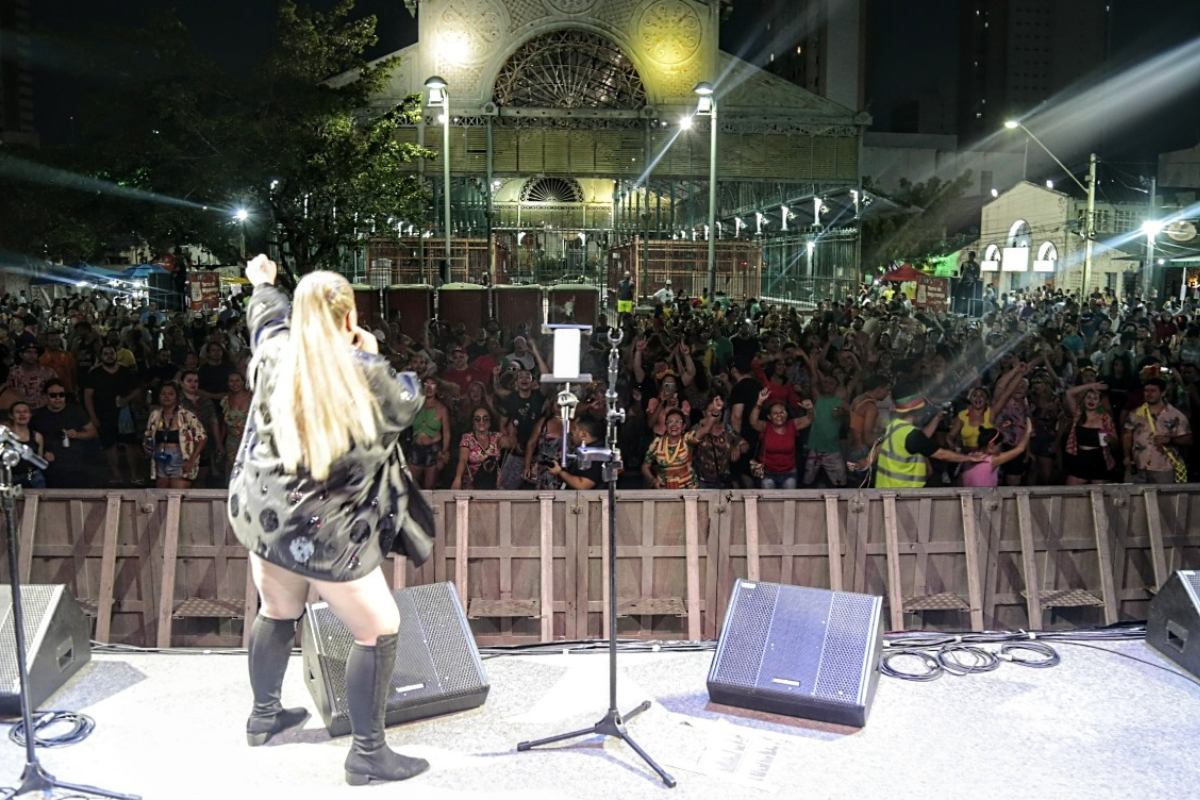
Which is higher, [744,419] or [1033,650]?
[744,419]

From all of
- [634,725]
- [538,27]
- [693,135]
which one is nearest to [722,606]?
[634,725]

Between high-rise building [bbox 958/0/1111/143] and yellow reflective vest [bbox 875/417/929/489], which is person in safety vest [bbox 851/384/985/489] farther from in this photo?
high-rise building [bbox 958/0/1111/143]

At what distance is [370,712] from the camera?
3.92 meters

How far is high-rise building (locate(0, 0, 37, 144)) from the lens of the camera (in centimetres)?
5734

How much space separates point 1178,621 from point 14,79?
255 feet

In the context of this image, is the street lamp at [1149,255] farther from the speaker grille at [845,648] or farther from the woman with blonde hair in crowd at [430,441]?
the speaker grille at [845,648]

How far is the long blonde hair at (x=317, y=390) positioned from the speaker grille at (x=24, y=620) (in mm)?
1943

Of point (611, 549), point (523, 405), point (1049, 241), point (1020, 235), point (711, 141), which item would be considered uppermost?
point (1020, 235)

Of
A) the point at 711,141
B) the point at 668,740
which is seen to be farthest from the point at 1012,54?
the point at 668,740

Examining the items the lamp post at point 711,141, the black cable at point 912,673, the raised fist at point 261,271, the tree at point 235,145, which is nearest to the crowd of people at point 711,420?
the black cable at point 912,673

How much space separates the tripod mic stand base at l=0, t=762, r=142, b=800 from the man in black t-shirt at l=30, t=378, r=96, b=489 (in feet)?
17.1

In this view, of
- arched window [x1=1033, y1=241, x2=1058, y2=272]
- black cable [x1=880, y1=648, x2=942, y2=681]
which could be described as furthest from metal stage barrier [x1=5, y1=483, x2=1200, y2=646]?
arched window [x1=1033, y1=241, x2=1058, y2=272]

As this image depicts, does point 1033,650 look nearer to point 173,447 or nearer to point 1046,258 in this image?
point 173,447

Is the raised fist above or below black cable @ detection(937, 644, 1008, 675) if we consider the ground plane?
above
